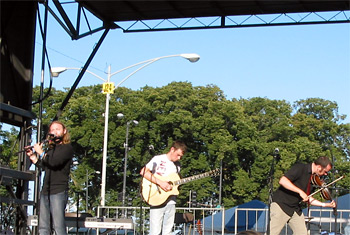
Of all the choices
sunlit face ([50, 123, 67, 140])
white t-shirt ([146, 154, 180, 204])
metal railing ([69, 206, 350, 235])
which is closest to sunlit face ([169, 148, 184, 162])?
white t-shirt ([146, 154, 180, 204])

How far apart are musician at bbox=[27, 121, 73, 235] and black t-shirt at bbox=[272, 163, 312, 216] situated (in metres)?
3.02

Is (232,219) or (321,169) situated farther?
(232,219)

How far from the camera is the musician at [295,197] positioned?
867cm

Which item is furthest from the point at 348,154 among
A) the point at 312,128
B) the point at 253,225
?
the point at 253,225

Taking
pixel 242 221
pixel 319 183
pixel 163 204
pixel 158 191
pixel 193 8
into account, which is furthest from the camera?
pixel 242 221

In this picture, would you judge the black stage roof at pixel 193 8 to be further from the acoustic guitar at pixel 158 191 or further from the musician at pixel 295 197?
the musician at pixel 295 197

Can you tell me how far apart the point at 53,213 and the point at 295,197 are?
335cm

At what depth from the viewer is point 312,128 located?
59688 millimetres

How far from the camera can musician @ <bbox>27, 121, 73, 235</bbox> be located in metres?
7.75

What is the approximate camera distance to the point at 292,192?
8.78 metres

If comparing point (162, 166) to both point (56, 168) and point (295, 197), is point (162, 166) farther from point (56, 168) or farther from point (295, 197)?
point (56, 168)

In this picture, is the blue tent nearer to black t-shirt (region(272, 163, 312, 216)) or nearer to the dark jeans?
black t-shirt (region(272, 163, 312, 216))

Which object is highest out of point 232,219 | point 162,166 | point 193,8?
point 193,8

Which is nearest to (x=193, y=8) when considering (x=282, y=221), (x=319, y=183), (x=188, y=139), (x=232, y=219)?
(x=319, y=183)
